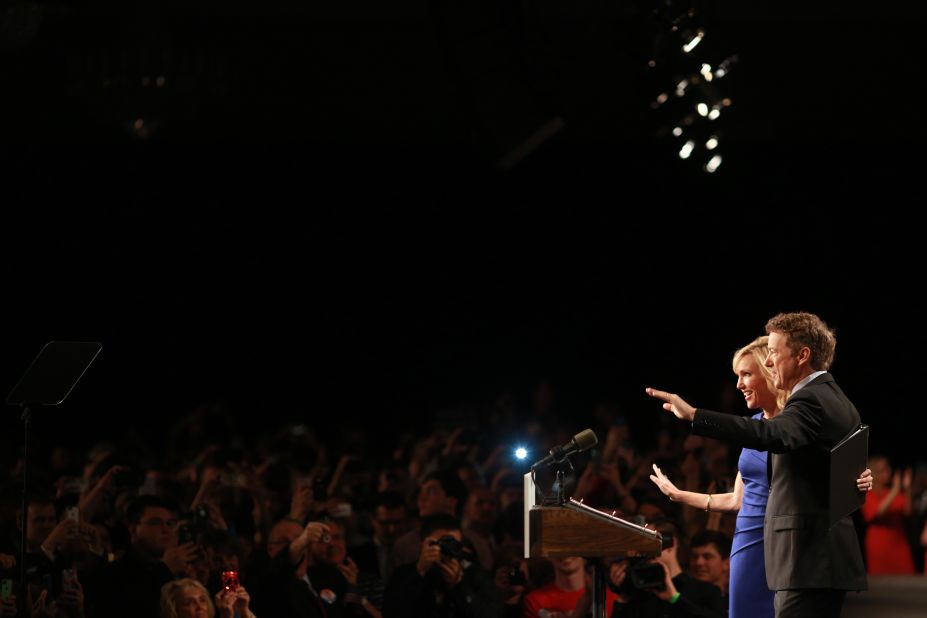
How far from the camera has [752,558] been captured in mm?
4230

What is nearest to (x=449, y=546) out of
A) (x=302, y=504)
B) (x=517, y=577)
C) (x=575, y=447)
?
(x=517, y=577)

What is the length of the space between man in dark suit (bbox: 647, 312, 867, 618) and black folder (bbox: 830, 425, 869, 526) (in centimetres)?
2

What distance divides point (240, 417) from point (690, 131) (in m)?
5.74

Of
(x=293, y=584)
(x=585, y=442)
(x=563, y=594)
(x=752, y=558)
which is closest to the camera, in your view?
(x=752, y=558)

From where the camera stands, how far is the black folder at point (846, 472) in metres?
3.69

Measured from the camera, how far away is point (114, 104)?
915 cm

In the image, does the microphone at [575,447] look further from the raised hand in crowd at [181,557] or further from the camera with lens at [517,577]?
the raised hand in crowd at [181,557]

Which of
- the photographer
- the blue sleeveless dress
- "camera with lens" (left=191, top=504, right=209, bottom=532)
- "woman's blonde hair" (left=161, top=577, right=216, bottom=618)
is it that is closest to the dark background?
"camera with lens" (left=191, top=504, right=209, bottom=532)

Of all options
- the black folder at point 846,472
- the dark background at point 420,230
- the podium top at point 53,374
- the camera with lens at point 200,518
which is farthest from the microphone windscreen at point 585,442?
the dark background at point 420,230

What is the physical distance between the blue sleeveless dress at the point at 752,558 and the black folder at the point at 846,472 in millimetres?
419

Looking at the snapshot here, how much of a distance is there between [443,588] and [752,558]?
1706 mm

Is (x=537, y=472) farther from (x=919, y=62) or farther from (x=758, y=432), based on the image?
(x=919, y=62)

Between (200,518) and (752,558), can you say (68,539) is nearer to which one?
(200,518)

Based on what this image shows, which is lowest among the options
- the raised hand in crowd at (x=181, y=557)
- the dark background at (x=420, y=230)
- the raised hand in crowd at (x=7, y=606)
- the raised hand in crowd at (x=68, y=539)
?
the raised hand in crowd at (x=7, y=606)
